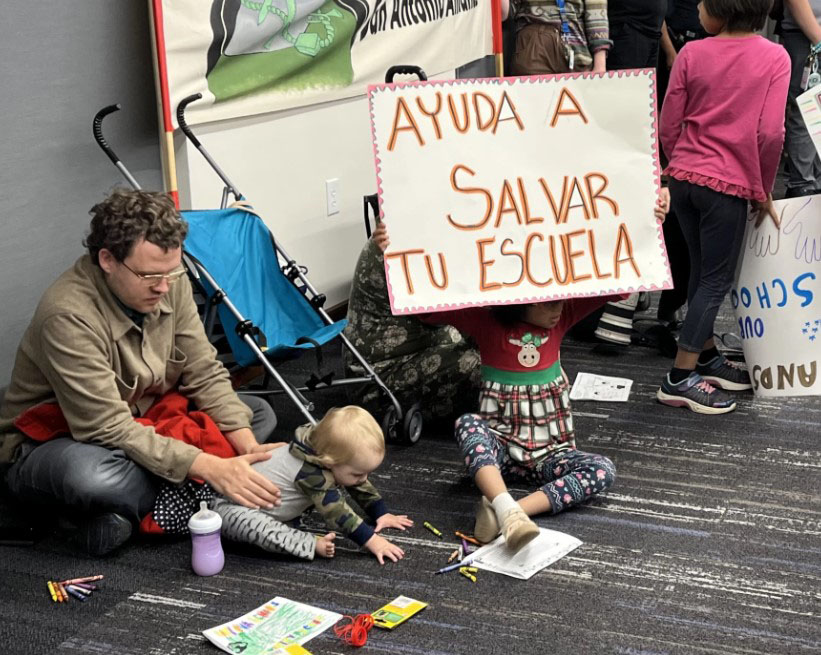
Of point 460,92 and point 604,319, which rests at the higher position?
point 460,92

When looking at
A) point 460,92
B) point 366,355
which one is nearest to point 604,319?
point 366,355

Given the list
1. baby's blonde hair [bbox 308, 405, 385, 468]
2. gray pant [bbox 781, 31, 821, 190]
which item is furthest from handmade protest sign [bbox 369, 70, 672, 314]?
gray pant [bbox 781, 31, 821, 190]

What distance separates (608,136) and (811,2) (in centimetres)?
250

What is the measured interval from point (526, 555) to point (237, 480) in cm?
73

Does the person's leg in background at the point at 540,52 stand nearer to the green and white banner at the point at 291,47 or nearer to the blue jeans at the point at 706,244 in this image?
the green and white banner at the point at 291,47

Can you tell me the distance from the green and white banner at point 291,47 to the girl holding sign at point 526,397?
1263 millimetres

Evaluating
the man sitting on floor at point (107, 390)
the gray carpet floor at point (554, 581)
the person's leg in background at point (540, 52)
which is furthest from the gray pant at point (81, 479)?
the person's leg in background at point (540, 52)

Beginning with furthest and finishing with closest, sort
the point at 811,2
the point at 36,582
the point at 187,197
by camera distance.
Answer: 1. the point at 811,2
2. the point at 187,197
3. the point at 36,582

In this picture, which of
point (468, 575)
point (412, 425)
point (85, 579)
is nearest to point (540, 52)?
point (412, 425)

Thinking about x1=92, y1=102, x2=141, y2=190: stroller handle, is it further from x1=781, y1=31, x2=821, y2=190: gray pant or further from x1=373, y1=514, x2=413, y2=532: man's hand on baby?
x1=781, y1=31, x2=821, y2=190: gray pant

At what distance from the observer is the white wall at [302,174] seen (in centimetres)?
381

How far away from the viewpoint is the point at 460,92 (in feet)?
9.47

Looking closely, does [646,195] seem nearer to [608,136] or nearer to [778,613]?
[608,136]

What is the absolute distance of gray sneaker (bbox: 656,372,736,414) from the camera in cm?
363
